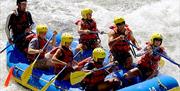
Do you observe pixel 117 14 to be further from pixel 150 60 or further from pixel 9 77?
pixel 150 60

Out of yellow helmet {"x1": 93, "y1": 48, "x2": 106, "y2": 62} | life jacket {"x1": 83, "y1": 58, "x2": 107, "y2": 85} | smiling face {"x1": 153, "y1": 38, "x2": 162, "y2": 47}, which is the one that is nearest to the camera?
yellow helmet {"x1": 93, "y1": 48, "x2": 106, "y2": 62}

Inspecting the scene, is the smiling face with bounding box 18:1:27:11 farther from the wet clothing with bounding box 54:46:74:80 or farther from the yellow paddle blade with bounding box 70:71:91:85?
the yellow paddle blade with bounding box 70:71:91:85

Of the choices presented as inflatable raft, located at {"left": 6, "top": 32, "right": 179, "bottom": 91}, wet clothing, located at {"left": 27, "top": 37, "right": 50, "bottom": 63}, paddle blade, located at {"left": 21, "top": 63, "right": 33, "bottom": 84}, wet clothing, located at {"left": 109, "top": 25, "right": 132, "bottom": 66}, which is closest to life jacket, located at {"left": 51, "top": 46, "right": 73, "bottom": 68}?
inflatable raft, located at {"left": 6, "top": 32, "right": 179, "bottom": 91}

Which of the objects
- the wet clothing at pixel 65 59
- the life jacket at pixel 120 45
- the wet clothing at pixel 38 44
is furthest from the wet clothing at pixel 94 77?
the wet clothing at pixel 38 44

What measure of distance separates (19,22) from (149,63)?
3.02 metres

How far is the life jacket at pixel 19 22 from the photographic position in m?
9.15

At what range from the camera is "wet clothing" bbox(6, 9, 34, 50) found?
9133mm

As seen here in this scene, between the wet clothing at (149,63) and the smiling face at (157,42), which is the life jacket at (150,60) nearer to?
the wet clothing at (149,63)

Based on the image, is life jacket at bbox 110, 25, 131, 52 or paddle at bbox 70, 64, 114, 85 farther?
life jacket at bbox 110, 25, 131, 52

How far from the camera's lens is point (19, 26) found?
925 cm

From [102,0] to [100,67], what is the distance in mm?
6999

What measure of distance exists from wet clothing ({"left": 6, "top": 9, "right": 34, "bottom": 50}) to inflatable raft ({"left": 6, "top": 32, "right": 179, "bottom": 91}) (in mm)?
175

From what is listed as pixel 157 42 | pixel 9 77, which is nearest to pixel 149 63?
pixel 157 42

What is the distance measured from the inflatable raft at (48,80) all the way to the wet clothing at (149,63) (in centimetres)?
32
